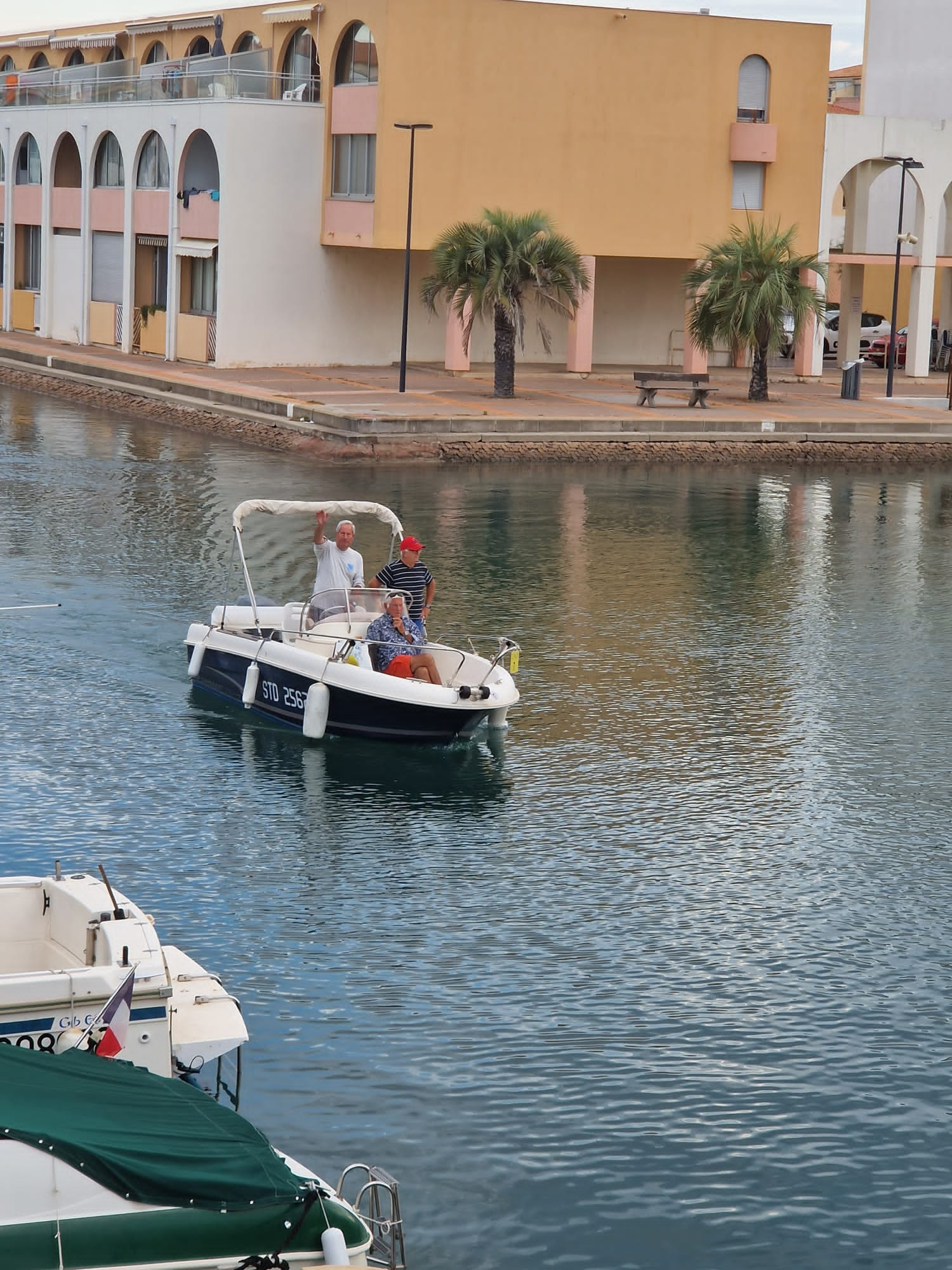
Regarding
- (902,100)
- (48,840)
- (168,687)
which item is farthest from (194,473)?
(902,100)

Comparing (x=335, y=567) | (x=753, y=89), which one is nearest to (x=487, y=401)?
(x=753, y=89)

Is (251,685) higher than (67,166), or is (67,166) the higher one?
(67,166)

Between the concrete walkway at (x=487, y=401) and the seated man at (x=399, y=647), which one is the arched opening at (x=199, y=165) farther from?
the seated man at (x=399, y=647)

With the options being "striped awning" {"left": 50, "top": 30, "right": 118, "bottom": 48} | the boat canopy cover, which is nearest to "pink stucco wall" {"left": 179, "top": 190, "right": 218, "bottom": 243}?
"striped awning" {"left": 50, "top": 30, "right": 118, "bottom": 48}

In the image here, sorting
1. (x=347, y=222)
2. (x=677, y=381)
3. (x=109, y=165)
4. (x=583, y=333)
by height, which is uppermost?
(x=109, y=165)

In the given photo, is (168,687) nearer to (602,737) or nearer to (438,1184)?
(602,737)

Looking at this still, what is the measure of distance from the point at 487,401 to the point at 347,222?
327 inches

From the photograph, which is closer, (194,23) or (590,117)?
(590,117)

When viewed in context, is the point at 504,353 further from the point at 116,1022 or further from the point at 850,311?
the point at 116,1022

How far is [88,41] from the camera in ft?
229

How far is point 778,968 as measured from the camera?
39.6ft

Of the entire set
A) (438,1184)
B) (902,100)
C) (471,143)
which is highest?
(902,100)

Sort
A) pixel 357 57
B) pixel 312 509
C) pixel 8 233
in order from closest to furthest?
1. pixel 312 509
2. pixel 357 57
3. pixel 8 233

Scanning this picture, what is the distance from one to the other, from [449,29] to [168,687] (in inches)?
1274
